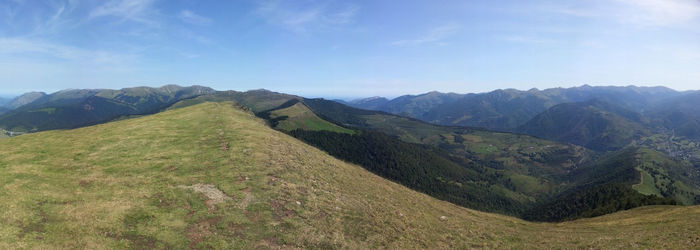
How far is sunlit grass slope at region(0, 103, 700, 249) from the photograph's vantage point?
25.3 m

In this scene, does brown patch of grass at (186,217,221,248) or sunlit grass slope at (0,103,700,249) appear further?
sunlit grass slope at (0,103,700,249)

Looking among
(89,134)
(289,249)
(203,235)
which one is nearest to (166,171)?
(203,235)

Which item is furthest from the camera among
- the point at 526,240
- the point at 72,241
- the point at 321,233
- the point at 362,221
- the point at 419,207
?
the point at 419,207

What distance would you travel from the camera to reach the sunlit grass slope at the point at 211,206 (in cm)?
2530

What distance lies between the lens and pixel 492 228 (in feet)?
139

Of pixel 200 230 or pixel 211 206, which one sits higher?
pixel 211 206

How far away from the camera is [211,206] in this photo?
3120cm

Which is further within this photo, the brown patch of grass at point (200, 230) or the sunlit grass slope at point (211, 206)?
the sunlit grass slope at point (211, 206)

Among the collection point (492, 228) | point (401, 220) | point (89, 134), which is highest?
point (89, 134)

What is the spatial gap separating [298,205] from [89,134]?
46.0 meters

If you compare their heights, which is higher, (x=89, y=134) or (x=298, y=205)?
(x=89, y=134)

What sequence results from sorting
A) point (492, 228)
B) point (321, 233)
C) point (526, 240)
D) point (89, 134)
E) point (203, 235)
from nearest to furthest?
point (203, 235), point (321, 233), point (526, 240), point (492, 228), point (89, 134)

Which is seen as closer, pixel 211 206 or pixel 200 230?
pixel 200 230

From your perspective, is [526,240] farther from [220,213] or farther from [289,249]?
[220,213]
